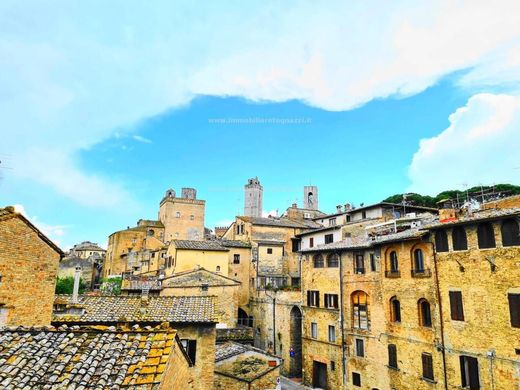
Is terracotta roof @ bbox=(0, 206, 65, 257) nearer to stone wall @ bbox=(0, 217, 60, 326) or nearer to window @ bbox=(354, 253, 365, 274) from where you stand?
stone wall @ bbox=(0, 217, 60, 326)

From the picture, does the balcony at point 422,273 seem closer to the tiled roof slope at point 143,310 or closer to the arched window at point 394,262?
the arched window at point 394,262

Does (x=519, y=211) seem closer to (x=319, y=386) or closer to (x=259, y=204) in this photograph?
(x=319, y=386)

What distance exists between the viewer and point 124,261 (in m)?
69.6

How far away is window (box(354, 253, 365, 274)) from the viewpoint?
1145 inches

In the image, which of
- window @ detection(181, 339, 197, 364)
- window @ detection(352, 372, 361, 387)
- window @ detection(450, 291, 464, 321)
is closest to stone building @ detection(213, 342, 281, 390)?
window @ detection(181, 339, 197, 364)

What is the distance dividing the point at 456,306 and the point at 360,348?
970cm

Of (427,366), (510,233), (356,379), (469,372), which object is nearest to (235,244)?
(356,379)

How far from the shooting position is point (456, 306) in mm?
21203

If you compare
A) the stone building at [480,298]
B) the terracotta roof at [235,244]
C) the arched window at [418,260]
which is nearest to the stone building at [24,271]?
the stone building at [480,298]

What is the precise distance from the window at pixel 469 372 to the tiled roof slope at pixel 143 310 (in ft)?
47.6

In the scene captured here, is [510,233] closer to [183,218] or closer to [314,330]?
[314,330]

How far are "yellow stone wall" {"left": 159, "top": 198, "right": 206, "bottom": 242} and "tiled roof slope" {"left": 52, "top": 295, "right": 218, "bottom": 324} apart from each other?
56.0m

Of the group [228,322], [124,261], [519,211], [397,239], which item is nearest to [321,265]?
[397,239]

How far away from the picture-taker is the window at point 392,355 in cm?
2528
